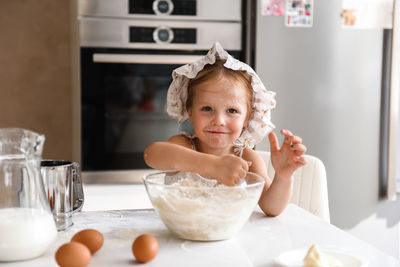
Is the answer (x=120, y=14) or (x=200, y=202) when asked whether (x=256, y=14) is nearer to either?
(x=120, y=14)

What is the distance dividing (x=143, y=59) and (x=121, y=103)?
0.70 feet

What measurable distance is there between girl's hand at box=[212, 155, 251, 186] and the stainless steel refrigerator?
1.33m

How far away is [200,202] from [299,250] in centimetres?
18

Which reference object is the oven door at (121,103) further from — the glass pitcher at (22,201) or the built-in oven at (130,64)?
the glass pitcher at (22,201)

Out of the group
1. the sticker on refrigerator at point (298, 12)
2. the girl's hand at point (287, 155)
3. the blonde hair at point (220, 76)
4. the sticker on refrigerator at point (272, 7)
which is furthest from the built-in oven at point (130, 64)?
the girl's hand at point (287, 155)

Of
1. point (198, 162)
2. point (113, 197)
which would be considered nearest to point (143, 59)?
point (113, 197)

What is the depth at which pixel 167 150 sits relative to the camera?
1037mm

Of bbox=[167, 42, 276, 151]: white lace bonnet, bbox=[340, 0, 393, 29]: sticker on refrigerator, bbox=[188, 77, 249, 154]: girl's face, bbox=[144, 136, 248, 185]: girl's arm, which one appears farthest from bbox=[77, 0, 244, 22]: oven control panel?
bbox=[144, 136, 248, 185]: girl's arm

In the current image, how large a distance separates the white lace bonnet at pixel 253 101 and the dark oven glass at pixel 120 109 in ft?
2.57

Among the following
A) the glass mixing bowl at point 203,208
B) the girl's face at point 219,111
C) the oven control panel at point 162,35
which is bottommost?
the glass mixing bowl at point 203,208

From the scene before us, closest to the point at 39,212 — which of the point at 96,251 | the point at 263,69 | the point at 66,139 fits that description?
the point at 96,251

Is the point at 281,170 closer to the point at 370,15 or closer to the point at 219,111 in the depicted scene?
the point at 219,111

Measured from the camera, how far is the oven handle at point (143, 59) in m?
2.08

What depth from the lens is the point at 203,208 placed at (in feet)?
2.78
